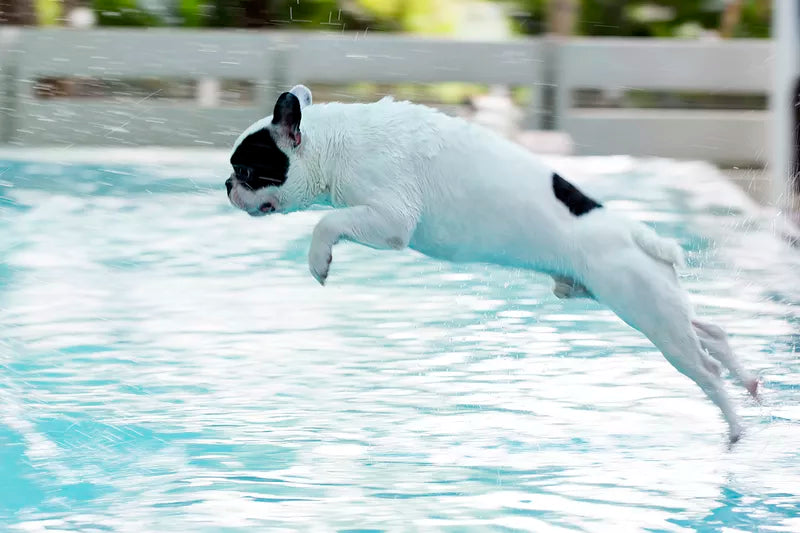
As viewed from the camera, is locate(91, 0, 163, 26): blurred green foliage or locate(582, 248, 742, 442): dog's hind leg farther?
locate(91, 0, 163, 26): blurred green foliage

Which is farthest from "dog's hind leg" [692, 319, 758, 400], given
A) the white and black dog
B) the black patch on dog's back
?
the black patch on dog's back

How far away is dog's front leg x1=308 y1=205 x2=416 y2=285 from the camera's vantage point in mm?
4066

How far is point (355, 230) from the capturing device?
13.4 ft

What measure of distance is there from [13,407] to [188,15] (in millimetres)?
12632

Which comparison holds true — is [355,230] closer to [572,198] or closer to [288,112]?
[288,112]

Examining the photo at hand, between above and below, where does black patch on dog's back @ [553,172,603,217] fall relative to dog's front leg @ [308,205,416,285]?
above

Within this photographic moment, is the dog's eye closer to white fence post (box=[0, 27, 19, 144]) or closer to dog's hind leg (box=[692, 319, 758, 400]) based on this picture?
dog's hind leg (box=[692, 319, 758, 400])

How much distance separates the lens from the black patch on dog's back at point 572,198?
13.9ft

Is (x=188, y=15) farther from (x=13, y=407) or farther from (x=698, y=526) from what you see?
(x=698, y=526)

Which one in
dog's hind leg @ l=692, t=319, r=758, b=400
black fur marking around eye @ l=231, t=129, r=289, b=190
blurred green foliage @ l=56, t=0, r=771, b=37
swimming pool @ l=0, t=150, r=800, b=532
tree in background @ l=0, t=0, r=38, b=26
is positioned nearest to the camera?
swimming pool @ l=0, t=150, r=800, b=532

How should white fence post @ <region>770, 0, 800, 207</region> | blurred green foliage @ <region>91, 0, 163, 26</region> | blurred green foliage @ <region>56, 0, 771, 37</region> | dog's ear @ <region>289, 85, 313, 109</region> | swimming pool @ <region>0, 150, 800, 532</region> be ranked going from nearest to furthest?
swimming pool @ <region>0, 150, 800, 532</region>
dog's ear @ <region>289, 85, 313, 109</region>
white fence post @ <region>770, 0, 800, 207</region>
blurred green foliage @ <region>91, 0, 163, 26</region>
blurred green foliage @ <region>56, 0, 771, 37</region>

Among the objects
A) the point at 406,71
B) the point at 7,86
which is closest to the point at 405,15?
the point at 406,71

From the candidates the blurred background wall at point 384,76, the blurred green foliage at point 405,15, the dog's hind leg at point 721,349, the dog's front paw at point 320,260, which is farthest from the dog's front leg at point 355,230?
the blurred green foliage at point 405,15

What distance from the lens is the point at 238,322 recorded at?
653 centimetres
